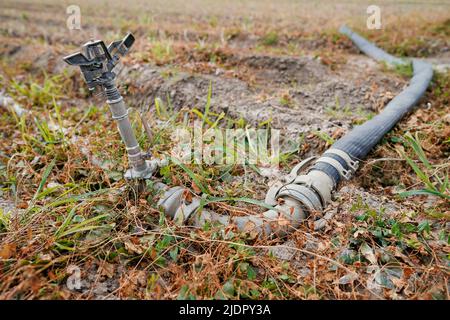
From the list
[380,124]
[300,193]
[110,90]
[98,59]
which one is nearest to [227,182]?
[300,193]

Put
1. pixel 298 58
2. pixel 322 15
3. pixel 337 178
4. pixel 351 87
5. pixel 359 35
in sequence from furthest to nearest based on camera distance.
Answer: pixel 322 15
pixel 359 35
pixel 298 58
pixel 351 87
pixel 337 178

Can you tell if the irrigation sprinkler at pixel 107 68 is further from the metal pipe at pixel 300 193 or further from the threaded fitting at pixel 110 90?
the metal pipe at pixel 300 193

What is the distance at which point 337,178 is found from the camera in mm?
2068

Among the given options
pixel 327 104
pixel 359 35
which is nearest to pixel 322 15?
pixel 359 35

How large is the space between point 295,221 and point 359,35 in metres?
4.53

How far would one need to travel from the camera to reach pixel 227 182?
2.26 metres

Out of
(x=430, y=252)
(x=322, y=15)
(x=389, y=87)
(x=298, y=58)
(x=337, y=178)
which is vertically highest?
(x=322, y=15)

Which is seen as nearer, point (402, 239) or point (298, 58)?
point (402, 239)

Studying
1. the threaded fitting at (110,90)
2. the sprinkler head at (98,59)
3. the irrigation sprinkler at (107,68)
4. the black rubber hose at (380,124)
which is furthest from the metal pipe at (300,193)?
the sprinkler head at (98,59)

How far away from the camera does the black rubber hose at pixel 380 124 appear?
7.34 ft

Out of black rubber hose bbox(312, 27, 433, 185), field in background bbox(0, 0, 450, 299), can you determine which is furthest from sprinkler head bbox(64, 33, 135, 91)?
black rubber hose bbox(312, 27, 433, 185)

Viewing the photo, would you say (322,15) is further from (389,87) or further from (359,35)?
(389,87)

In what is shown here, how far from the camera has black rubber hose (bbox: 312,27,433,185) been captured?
2236 millimetres

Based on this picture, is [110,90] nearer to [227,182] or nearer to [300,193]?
[227,182]
